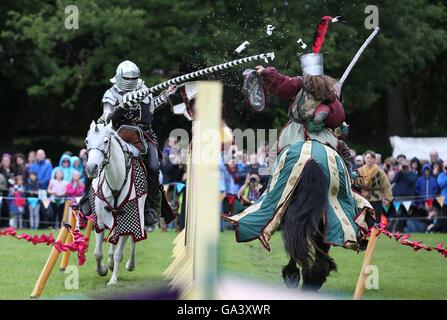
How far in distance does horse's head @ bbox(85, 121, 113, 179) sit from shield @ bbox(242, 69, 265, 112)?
1638 mm

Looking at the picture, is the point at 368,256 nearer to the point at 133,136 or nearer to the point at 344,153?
the point at 344,153

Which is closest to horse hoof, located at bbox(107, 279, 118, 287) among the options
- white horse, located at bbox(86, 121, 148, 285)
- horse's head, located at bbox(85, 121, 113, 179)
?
white horse, located at bbox(86, 121, 148, 285)

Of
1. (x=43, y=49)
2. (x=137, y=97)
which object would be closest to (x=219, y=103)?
(x=137, y=97)

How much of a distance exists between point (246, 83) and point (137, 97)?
71.0 inches

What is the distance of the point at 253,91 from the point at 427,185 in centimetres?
1100

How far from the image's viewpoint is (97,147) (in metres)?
10.4

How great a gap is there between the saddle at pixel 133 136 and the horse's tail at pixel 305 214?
2.98m

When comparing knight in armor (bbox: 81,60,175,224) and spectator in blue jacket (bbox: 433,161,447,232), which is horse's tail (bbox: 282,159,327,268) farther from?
spectator in blue jacket (bbox: 433,161,447,232)

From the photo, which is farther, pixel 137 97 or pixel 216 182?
pixel 137 97

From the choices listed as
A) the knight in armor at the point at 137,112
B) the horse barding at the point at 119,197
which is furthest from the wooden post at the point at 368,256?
the knight in armor at the point at 137,112

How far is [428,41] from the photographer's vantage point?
27984 mm

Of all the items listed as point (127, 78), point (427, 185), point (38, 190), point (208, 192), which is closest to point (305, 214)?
point (208, 192)

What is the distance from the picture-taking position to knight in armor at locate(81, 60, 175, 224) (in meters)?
11.6
